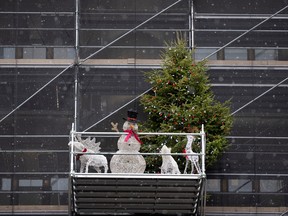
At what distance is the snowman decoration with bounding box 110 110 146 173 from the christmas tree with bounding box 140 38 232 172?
2.22 m

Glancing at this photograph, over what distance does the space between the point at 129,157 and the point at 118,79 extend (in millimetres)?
4270

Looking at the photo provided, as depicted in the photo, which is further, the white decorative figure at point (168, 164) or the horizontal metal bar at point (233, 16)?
the horizontal metal bar at point (233, 16)

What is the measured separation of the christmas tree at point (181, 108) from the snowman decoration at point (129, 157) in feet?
7.28

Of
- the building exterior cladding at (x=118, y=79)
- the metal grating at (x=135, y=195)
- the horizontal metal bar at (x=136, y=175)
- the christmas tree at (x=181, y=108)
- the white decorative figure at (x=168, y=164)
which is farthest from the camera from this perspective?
the building exterior cladding at (x=118, y=79)

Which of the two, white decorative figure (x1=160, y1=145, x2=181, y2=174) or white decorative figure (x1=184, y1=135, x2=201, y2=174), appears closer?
white decorative figure (x1=160, y1=145, x2=181, y2=174)

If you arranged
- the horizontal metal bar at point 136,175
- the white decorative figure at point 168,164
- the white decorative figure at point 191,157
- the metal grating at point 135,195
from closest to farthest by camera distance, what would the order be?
1. the horizontal metal bar at point 136,175
2. the metal grating at point 135,195
3. the white decorative figure at point 168,164
4. the white decorative figure at point 191,157

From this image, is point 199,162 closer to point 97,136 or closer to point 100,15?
point 97,136

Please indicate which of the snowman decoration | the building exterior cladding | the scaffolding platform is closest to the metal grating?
the scaffolding platform

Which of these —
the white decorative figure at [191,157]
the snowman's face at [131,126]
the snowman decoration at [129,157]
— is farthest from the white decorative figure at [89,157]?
the white decorative figure at [191,157]

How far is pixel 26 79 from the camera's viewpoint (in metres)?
27.6

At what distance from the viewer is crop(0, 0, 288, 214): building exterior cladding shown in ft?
89.6

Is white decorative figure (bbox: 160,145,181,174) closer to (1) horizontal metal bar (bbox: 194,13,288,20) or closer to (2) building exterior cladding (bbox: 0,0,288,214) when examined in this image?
(2) building exterior cladding (bbox: 0,0,288,214)

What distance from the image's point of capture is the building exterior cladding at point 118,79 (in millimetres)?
27312

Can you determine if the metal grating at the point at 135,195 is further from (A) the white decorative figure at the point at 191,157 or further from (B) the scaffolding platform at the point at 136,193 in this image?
(A) the white decorative figure at the point at 191,157
